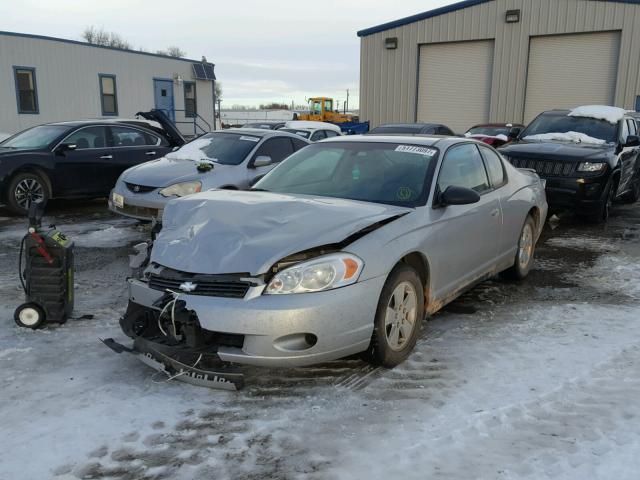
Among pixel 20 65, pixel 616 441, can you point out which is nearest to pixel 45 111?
pixel 20 65

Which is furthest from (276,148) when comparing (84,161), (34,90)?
(34,90)

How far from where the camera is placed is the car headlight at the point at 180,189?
24.6ft

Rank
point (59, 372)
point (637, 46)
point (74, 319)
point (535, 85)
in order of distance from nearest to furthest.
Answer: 1. point (59, 372)
2. point (74, 319)
3. point (637, 46)
4. point (535, 85)

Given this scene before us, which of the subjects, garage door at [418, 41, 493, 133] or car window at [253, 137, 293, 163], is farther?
garage door at [418, 41, 493, 133]

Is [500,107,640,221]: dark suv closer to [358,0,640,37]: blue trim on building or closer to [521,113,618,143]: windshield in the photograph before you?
[521,113,618,143]: windshield

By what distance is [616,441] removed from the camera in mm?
2986

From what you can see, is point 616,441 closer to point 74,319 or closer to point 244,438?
point 244,438

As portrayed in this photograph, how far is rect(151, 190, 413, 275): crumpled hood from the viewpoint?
344cm

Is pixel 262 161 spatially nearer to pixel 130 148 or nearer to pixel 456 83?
pixel 130 148

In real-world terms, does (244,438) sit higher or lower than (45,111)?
lower

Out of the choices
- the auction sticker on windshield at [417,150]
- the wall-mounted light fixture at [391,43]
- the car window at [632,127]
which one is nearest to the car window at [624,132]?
the car window at [632,127]

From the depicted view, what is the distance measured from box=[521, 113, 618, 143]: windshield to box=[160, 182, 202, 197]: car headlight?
5995 mm

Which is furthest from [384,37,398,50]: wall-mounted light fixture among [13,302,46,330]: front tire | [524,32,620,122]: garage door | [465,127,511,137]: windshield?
[13,302,46,330]: front tire

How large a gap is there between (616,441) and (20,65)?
2187cm
